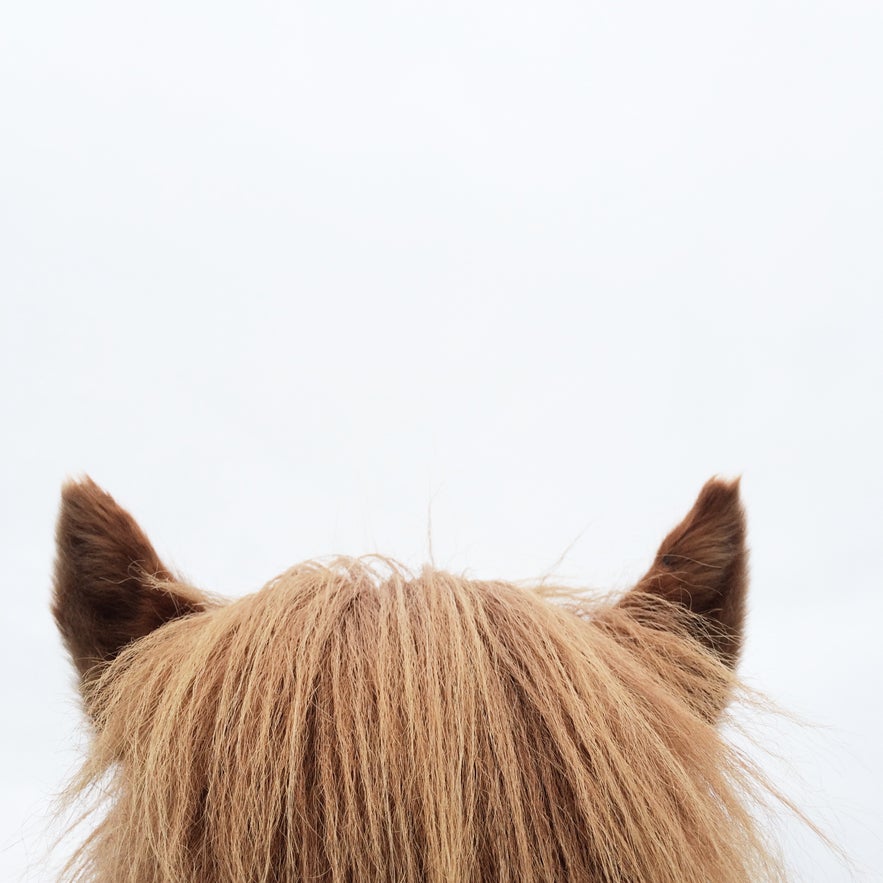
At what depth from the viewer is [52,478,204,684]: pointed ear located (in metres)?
0.98

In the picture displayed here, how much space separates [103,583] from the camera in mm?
1015

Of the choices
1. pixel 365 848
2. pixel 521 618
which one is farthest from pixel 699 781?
pixel 365 848

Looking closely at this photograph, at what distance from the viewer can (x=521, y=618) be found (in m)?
0.92

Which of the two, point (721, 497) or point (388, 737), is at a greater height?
point (721, 497)

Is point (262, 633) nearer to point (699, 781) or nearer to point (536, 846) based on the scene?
point (536, 846)

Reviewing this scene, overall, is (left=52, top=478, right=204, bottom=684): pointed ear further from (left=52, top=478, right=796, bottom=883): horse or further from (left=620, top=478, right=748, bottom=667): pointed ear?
(left=620, top=478, right=748, bottom=667): pointed ear

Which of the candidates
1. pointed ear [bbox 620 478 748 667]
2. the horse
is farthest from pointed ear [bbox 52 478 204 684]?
pointed ear [bbox 620 478 748 667]

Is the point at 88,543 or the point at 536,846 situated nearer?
the point at 536,846

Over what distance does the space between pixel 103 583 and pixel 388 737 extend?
20.1 inches

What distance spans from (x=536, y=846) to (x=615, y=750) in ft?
0.43

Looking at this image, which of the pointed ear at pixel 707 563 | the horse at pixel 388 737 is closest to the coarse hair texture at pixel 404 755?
the horse at pixel 388 737

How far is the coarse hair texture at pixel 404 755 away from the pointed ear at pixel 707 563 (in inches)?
8.0

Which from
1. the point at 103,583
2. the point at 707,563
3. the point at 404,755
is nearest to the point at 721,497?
the point at 707,563

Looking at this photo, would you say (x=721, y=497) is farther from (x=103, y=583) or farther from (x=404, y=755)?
(x=103, y=583)
